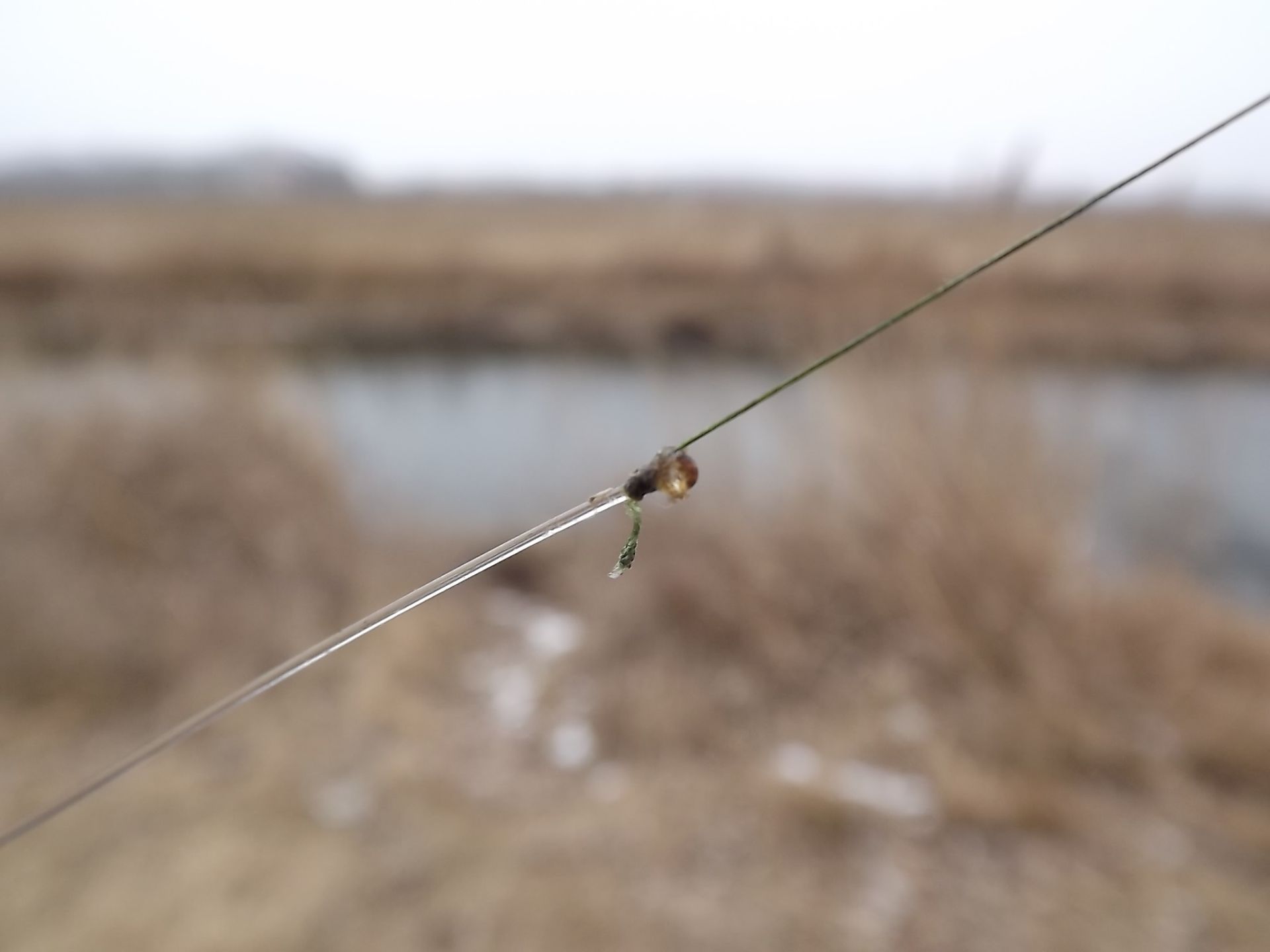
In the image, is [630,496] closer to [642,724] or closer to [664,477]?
[664,477]

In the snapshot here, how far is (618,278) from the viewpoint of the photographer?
4719 mm

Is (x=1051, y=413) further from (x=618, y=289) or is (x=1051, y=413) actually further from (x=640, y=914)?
(x=618, y=289)

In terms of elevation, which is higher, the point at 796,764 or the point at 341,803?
the point at 341,803

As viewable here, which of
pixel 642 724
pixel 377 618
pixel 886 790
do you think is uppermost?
pixel 377 618

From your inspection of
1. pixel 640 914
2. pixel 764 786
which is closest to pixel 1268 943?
pixel 764 786

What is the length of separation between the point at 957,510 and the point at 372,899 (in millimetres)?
992

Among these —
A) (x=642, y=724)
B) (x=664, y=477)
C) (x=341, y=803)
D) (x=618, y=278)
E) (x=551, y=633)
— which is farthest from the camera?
(x=618, y=278)

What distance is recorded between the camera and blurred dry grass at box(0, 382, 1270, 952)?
32.9 inches

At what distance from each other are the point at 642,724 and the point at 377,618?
103 cm

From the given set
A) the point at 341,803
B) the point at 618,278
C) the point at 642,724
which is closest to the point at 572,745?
the point at 642,724

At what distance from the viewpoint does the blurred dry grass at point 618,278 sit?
1.35 metres

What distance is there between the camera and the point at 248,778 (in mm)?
1044

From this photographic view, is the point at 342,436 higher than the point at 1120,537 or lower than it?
higher

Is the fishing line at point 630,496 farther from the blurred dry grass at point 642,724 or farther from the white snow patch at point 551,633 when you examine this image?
the white snow patch at point 551,633
